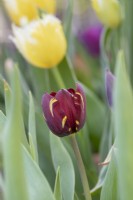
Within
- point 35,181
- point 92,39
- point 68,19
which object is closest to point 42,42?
point 68,19

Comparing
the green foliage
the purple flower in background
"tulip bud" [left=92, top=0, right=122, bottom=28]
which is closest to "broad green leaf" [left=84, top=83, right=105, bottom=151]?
the green foliage

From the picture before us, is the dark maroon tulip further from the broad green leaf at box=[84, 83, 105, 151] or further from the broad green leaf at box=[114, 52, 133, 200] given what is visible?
the broad green leaf at box=[84, 83, 105, 151]

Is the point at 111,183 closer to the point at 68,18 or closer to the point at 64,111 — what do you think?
the point at 64,111

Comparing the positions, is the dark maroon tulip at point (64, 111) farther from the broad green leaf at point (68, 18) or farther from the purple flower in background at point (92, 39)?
the purple flower in background at point (92, 39)

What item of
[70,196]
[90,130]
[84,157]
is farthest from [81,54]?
[70,196]

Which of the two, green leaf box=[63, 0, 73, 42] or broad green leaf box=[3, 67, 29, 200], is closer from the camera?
broad green leaf box=[3, 67, 29, 200]

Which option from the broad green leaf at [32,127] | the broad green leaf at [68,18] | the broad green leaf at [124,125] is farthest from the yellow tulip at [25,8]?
the broad green leaf at [124,125]

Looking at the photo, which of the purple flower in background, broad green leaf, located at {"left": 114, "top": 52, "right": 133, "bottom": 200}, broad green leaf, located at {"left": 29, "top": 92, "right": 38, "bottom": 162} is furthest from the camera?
the purple flower in background
